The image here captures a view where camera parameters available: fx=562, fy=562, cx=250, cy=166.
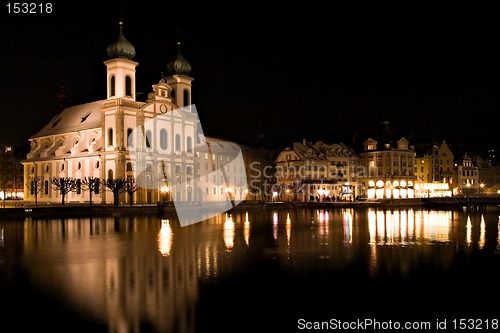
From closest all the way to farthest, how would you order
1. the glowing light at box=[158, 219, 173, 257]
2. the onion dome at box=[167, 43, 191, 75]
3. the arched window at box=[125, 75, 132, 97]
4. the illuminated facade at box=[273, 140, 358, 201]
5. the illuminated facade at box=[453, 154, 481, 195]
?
the glowing light at box=[158, 219, 173, 257], the arched window at box=[125, 75, 132, 97], the onion dome at box=[167, 43, 191, 75], the illuminated facade at box=[273, 140, 358, 201], the illuminated facade at box=[453, 154, 481, 195]

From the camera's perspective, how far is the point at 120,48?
237 ft

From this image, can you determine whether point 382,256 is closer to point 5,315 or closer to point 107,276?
point 107,276

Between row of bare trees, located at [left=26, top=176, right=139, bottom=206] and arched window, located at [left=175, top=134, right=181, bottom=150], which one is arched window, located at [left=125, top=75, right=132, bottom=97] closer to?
arched window, located at [left=175, top=134, right=181, bottom=150]

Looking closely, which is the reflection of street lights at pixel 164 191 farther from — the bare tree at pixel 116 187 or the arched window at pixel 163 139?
the bare tree at pixel 116 187

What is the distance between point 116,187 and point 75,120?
23659 millimetres

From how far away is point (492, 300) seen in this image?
1448 cm

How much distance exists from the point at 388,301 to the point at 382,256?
8.14 metres

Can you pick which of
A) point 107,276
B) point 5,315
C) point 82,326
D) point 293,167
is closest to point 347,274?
point 107,276

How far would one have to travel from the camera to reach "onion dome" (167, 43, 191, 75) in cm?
8412

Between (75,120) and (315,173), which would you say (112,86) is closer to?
(75,120)

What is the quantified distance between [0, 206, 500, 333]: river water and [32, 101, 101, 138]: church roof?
176 feet

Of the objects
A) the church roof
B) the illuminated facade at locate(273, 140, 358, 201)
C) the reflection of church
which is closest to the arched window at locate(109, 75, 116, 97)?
the reflection of church

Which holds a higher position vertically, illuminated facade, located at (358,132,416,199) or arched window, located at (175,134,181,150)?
arched window, located at (175,134,181,150)

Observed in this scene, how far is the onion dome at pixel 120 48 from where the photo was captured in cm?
7238
